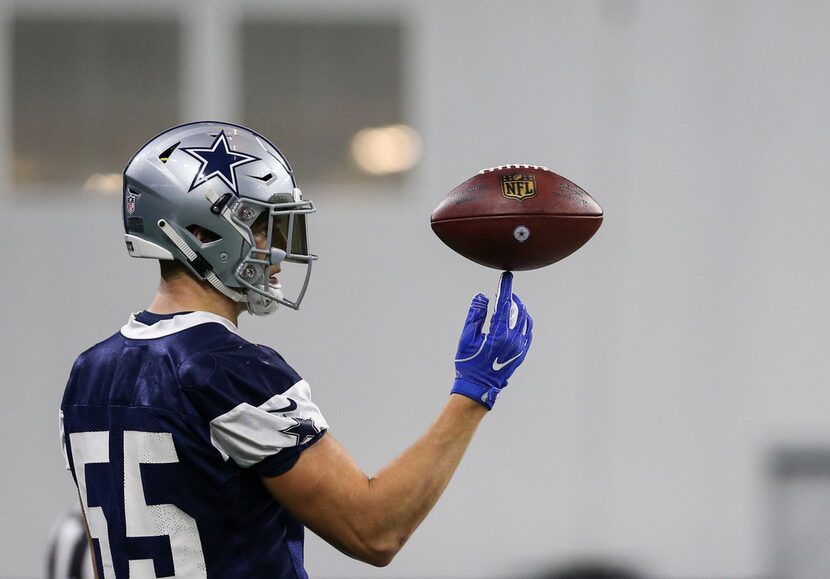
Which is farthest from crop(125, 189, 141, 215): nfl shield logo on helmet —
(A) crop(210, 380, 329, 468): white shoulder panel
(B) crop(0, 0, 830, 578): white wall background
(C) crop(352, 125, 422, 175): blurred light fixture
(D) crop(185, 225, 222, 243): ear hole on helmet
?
(C) crop(352, 125, 422, 175): blurred light fixture

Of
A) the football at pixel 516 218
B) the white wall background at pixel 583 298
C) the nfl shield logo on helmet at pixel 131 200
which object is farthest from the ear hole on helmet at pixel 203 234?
the white wall background at pixel 583 298

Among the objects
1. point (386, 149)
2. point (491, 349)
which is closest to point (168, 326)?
point (491, 349)

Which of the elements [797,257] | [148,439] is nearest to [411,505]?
[148,439]

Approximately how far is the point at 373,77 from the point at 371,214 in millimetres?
767

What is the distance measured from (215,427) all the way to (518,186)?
910mm

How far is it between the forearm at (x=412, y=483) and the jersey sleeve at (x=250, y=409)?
144mm

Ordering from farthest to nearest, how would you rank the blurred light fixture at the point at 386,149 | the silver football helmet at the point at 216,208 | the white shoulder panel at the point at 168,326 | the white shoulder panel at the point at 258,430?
the blurred light fixture at the point at 386,149
the silver football helmet at the point at 216,208
the white shoulder panel at the point at 168,326
the white shoulder panel at the point at 258,430

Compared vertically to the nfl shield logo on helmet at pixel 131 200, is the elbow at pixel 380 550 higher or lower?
lower

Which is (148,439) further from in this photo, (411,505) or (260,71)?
(260,71)

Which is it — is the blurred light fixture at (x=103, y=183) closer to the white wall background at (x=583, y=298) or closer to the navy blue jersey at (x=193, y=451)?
the white wall background at (x=583, y=298)

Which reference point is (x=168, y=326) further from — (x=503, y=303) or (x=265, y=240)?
(x=503, y=303)

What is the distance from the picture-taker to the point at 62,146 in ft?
20.0

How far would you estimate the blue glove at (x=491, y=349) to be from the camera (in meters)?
2.01

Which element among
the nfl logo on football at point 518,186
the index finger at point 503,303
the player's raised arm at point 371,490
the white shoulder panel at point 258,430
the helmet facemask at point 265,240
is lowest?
the player's raised arm at point 371,490
